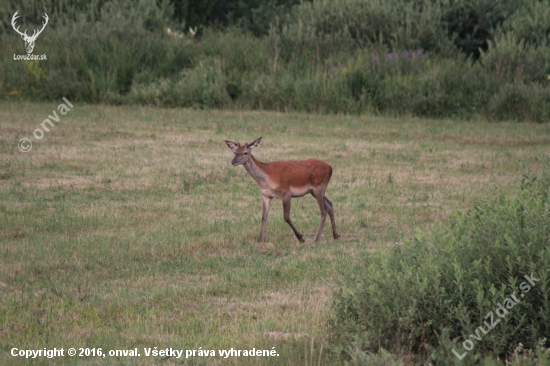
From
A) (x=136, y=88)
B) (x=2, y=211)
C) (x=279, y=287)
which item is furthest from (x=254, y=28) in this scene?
(x=279, y=287)

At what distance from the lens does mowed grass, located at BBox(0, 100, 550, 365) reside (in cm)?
740

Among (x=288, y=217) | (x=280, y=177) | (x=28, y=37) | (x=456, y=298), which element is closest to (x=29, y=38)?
(x=28, y=37)

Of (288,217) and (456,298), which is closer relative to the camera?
(456,298)

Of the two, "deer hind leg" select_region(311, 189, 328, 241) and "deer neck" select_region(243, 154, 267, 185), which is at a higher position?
"deer neck" select_region(243, 154, 267, 185)

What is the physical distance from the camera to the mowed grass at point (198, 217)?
7398 millimetres

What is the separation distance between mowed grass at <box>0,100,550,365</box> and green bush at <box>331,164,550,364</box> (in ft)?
1.60

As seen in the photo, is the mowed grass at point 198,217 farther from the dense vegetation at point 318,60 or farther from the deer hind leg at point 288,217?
the dense vegetation at point 318,60

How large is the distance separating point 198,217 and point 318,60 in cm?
1315

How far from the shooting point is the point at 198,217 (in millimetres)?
11891

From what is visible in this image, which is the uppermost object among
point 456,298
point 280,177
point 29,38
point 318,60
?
point 29,38

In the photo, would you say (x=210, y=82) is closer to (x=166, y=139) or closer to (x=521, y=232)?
(x=166, y=139)

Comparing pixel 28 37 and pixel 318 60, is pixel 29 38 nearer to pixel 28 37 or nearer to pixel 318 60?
pixel 28 37

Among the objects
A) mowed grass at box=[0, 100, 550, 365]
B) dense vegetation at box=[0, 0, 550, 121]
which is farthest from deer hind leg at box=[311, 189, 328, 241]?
dense vegetation at box=[0, 0, 550, 121]

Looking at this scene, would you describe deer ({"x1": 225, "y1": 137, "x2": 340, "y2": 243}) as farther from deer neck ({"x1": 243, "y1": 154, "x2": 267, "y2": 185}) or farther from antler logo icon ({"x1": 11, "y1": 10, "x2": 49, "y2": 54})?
antler logo icon ({"x1": 11, "y1": 10, "x2": 49, "y2": 54})
